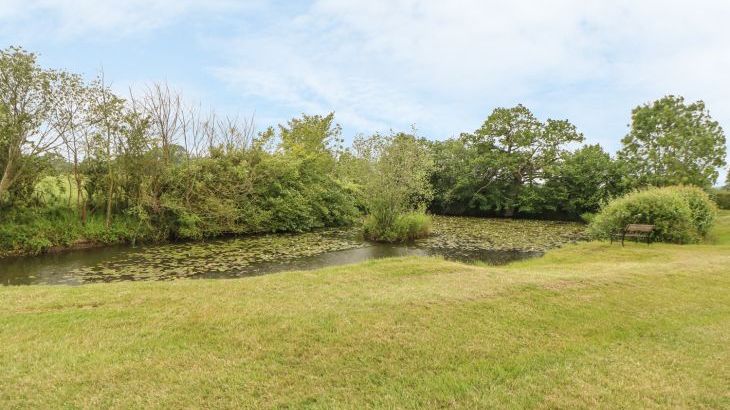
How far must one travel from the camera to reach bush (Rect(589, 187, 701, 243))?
17.2 meters

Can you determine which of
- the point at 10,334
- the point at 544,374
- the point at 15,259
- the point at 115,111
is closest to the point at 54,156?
the point at 115,111

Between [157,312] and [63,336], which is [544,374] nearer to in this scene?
[157,312]

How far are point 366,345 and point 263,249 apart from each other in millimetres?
13310

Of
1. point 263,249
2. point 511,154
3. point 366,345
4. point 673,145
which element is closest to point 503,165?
point 511,154

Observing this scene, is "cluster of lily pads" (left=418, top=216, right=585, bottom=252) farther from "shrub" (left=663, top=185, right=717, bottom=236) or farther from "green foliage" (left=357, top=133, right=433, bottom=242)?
"shrub" (left=663, top=185, right=717, bottom=236)

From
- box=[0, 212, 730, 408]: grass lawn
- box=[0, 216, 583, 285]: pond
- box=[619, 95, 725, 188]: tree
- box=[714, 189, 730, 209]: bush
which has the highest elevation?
box=[619, 95, 725, 188]: tree

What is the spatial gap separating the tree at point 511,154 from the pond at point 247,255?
531 inches

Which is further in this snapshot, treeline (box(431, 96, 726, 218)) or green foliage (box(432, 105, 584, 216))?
green foliage (box(432, 105, 584, 216))

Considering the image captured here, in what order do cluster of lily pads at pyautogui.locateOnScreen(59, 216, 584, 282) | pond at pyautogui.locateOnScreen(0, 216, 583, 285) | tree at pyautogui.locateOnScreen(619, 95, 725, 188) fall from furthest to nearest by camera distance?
1. tree at pyautogui.locateOnScreen(619, 95, 725, 188)
2. cluster of lily pads at pyautogui.locateOnScreen(59, 216, 584, 282)
3. pond at pyautogui.locateOnScreen(0, 216, 583, 285)

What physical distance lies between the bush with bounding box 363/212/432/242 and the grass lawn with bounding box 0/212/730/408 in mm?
12713

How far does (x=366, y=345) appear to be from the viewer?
4613 millimetres

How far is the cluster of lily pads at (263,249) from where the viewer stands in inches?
496

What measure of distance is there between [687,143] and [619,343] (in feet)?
112

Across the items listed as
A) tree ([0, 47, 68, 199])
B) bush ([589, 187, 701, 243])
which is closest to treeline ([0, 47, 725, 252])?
tree ([0, 47, 68, 199])
